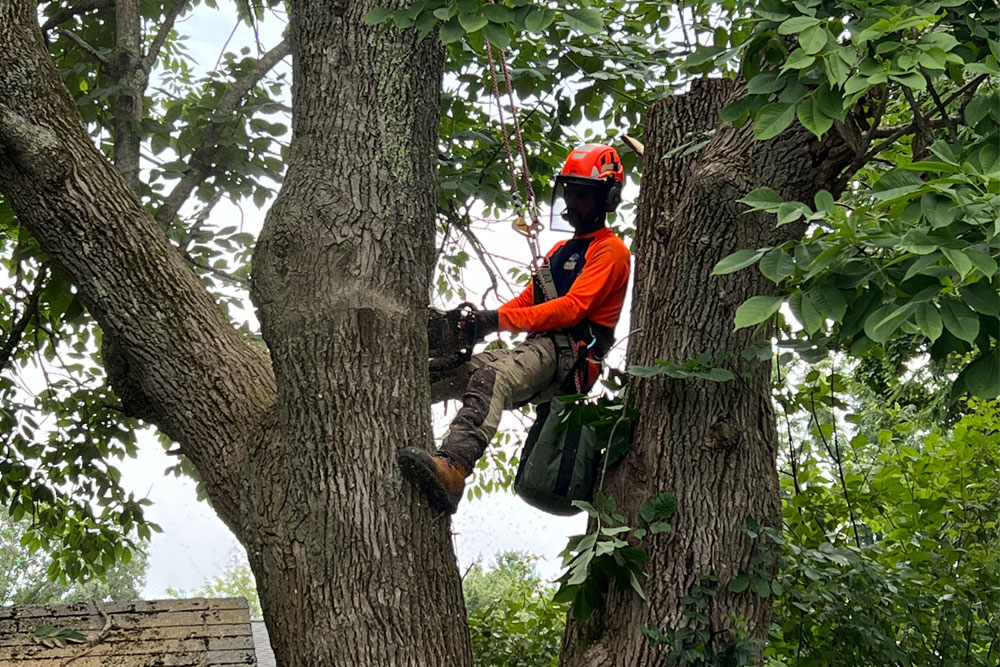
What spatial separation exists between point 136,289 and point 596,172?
1.98 meters

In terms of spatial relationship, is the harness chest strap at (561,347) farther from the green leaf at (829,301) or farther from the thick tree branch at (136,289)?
the green leaf at (829,301)

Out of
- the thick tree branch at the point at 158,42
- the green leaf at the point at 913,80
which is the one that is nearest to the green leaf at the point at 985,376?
the green leaf at the point at 913,80

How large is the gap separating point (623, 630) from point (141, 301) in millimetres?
1934

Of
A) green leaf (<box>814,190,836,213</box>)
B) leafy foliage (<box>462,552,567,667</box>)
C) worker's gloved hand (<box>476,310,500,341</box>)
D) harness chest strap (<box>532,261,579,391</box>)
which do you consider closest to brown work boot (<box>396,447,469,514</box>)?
worker's gloved hand (<box>476,310,500,341</box>)

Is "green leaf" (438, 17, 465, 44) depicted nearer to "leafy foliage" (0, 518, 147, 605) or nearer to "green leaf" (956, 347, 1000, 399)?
"green leaf" (956, 347, 1000, 399)

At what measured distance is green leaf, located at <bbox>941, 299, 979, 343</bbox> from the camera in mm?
2197

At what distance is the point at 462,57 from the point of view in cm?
519

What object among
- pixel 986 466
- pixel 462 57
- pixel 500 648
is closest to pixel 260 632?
pixel 500 648

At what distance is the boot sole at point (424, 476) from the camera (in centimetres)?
319

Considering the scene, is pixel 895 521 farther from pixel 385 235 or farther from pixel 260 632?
pixel 260 632

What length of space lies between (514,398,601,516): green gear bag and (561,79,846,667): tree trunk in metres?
0.11

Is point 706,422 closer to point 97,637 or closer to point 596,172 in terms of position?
point 596,172

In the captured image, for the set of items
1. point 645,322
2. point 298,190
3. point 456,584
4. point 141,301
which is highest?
point 298,190

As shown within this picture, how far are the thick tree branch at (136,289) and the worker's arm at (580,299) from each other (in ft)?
3.30
